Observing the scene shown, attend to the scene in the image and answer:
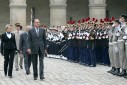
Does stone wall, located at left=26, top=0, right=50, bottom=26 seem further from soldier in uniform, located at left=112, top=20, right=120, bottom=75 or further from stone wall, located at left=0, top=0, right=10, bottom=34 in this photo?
soldier in uniform, located at left=112, top=20, right=120, bottom=75

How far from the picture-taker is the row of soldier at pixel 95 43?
18.2m

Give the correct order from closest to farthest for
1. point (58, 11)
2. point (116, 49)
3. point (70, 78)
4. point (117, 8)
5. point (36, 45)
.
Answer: point (36, 45), point (70, 78), point (116, 49), point (58, 11), point (117, 8)

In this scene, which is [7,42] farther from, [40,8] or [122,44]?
[40,8]

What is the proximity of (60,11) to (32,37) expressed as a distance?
2099cm

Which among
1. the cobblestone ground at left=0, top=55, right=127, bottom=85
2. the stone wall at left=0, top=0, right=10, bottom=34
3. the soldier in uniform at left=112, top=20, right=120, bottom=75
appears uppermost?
the stone wall at left=0, top=0, right=10, bottom=34

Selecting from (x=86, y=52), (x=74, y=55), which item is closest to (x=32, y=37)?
(x=86, y=52)

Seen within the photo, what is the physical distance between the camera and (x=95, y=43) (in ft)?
75.0

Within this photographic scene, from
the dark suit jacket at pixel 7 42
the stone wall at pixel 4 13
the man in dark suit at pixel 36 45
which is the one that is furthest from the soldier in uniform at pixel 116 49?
the stone wall at pixel 4 13

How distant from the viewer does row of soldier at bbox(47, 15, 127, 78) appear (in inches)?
719

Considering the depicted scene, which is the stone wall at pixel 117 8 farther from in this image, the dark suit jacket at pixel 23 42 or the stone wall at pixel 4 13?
the dark suit jacket at pixel 23 42

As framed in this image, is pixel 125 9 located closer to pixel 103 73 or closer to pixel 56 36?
pixel 56 36

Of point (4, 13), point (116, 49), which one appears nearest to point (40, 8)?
point (4, 13)

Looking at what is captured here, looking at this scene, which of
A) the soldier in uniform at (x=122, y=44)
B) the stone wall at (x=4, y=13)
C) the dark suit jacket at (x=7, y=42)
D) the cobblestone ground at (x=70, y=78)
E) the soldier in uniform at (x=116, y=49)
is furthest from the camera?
the stone wall at (x=4, y=13)

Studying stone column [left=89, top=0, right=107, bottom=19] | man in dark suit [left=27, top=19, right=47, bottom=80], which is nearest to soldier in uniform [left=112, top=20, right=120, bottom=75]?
man in dark suit [left=27, top=19, right=47, bottom=80]
